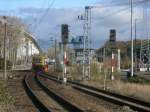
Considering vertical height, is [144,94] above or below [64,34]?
below

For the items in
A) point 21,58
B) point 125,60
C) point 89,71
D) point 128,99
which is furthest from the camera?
point 21,58

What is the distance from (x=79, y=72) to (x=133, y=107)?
48.9 metres

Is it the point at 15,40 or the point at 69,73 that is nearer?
the point at 69,73

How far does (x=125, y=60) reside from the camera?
140250mm

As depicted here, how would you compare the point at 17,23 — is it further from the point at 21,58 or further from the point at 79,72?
the point at 79,72

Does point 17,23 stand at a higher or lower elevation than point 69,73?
higher

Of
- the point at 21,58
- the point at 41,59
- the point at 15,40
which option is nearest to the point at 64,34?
the point at 41,59

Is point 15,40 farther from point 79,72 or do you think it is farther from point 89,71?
point 89,71

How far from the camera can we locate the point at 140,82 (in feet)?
185

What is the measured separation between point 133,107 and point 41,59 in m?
76.3

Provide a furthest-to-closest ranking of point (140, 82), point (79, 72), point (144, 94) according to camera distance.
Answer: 1. point (79, 72)
2. point (140, 82)
3. point (144, 94)

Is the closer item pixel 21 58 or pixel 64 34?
pixel 64 34

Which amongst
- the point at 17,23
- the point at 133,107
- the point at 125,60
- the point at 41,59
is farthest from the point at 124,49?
the point at 133,107

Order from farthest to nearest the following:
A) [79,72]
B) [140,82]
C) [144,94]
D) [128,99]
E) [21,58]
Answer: [21,58] → [79,72] → [140,82] → [144,94] → [128,99]
